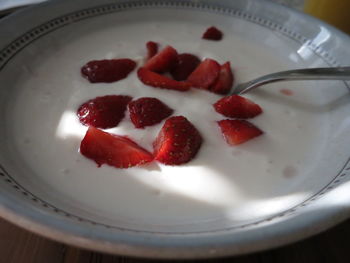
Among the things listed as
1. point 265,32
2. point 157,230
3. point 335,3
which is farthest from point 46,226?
point 335,3

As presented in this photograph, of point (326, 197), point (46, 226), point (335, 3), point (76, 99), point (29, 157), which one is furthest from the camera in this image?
point (335, 3)

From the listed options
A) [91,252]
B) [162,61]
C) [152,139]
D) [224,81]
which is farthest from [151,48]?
[91,252]

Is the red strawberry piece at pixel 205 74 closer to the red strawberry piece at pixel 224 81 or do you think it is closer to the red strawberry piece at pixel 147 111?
the red strawberry piece at pixel 224 81

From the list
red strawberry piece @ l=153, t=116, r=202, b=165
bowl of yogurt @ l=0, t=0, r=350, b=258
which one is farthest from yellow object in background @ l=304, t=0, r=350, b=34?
red strawberry piece @ l=153, t=116, r=202, b=165

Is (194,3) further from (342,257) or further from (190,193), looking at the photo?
(342,257)

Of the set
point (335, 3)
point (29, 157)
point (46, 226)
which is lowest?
point (29, 157)

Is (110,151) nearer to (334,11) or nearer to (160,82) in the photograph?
(160,82)
